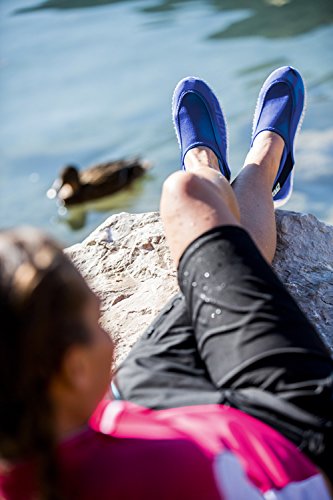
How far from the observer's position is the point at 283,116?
8.11 ft

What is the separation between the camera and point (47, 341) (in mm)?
932

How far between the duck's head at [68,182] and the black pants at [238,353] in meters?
3.29

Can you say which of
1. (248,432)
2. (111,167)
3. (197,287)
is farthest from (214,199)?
(111,167)

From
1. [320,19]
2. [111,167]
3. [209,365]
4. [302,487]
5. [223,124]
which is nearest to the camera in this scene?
[302,487]

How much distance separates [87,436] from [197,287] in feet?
1.47

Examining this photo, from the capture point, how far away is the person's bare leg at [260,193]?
6.07ft

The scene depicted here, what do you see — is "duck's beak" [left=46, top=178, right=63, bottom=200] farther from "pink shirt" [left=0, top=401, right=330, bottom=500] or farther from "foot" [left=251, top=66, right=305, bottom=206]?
"pink shirt" [left=0, top=401, right=330, bottom=500]

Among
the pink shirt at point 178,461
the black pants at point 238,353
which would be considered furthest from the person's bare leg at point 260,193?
the pink shirt at point 178,461

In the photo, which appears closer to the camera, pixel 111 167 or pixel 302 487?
pixel 302 487

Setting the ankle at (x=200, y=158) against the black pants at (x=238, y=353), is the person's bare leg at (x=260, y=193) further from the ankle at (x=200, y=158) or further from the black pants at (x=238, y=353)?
the black pants at (x=238, y=353)

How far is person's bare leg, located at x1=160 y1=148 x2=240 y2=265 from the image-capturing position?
146 cm

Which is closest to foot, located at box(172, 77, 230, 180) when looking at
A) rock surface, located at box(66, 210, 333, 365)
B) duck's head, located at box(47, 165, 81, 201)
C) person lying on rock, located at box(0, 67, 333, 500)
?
rock surface, located at box(66, 210, 333, 365)

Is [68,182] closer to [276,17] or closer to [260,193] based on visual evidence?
[276,17]

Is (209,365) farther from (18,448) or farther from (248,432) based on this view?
(18,448)
